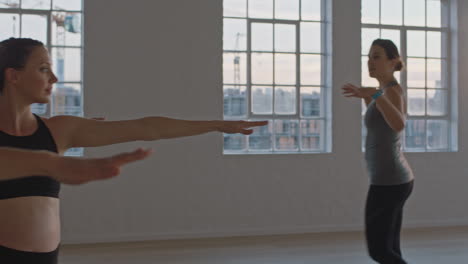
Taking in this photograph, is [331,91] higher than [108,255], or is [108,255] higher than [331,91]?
[331,91]

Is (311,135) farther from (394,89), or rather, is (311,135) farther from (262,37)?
(394,89)

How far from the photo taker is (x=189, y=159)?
5238 mm

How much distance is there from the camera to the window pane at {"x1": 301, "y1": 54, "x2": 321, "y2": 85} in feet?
18.8

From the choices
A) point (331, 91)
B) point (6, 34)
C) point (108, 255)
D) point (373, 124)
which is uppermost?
point (6, 34)

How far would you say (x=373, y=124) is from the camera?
2.81 m

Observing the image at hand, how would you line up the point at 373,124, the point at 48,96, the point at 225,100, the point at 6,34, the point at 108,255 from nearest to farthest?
the point at 48,96
the point at 373,124
the point at 108,255
the point at 6,34
the point at 225,100

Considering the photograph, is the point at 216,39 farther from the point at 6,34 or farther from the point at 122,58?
the point at 6,34

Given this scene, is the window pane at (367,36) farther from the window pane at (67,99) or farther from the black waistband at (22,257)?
the black waistband at (22,257)

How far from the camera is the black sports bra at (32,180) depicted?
1396 millimetres

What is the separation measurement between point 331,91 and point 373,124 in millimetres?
2846

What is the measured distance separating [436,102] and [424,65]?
17.2 inches

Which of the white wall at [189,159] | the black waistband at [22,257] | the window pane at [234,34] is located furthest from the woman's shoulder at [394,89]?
the window pane at [234,34]

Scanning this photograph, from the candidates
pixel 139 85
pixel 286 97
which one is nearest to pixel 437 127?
pixel 286 97

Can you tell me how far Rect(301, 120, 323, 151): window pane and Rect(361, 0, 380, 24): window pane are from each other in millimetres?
1236
